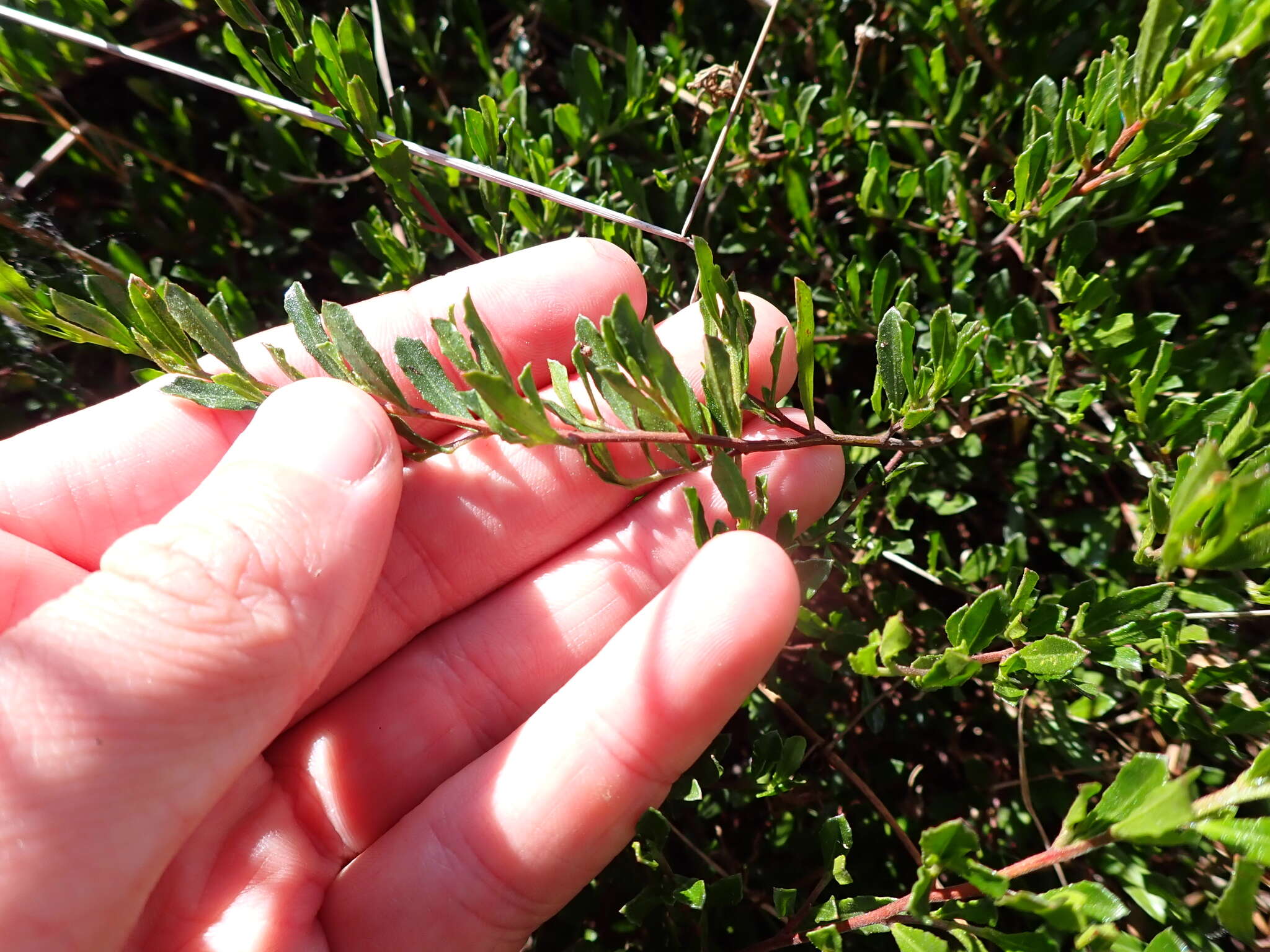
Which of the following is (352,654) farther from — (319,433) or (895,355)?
(895,355)

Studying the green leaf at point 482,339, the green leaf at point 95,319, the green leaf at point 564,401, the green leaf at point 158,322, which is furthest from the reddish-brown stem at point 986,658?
the green leaf at point 95,319

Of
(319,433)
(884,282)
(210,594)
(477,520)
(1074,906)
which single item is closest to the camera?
(1074,906)

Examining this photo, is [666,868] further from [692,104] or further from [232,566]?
[692,104]

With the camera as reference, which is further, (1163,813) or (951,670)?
(951,670)

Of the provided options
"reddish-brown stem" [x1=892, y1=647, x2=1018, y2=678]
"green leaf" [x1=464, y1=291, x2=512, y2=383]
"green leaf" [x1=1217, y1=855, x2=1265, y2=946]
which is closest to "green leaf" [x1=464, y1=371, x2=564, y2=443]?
"green leaf" [x1=464, y1=291, x2=512, y2=383]

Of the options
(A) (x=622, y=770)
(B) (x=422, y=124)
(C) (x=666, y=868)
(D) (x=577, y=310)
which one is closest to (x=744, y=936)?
(C) (x=666, y=868)

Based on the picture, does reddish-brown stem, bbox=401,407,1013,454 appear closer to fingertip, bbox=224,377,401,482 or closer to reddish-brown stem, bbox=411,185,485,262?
fingertip, bbox=224,377,401,482

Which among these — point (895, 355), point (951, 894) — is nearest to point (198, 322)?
point (895, 355)
